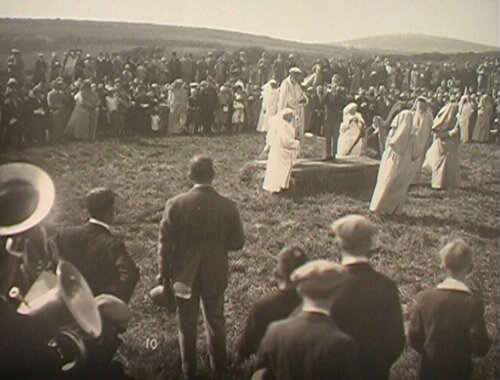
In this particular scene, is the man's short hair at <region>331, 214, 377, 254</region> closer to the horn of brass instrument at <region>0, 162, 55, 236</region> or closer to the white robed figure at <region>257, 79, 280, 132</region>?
the white robed figure at <region>257, 79, 280, 132</region>

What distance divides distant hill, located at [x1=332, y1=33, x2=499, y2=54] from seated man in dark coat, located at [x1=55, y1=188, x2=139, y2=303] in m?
1.79

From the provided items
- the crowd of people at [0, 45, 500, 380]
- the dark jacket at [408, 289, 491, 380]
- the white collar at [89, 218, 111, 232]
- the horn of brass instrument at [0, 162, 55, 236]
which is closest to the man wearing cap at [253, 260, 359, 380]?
the crowd of people at [0, 45, 500, 380]

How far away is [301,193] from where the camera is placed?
406cm

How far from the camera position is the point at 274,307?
3.33m

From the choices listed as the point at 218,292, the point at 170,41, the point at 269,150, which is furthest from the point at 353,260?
the point at 170,41

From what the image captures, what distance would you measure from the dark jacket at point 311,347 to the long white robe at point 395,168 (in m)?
1.33

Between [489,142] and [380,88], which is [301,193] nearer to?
[380,88]

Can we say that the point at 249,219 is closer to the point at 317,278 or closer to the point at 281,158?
the point at 281,158

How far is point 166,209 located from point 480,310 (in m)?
1.71

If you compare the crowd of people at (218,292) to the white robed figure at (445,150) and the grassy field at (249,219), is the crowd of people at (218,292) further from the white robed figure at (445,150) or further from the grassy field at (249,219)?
the white robed figure at (445,150)

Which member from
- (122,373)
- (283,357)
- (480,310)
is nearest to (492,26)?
(480,310)

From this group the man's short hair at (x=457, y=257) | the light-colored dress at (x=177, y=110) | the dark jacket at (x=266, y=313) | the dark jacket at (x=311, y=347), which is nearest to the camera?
the dark jacket at (x=311, y=347)

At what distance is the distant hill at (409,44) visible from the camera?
419cm

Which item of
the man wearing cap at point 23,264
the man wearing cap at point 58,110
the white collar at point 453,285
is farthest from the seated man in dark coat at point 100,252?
the white collar at point 453,285
